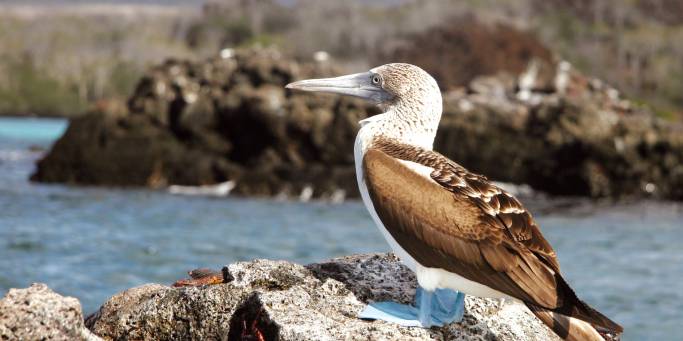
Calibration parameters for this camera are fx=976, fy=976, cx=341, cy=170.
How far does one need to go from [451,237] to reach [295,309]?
0.99 metres

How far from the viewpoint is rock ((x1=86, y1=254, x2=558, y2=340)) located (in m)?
5.53

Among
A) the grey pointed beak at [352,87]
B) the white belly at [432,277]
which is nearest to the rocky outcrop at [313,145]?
the grey pointed beak at [352,87]

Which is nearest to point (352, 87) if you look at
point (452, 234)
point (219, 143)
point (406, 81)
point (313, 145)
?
point (406, 81)

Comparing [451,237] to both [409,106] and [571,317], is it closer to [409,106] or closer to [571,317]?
[571,317]

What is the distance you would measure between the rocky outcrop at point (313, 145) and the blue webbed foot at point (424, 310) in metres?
25.3

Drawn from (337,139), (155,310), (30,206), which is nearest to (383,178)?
(155,310)

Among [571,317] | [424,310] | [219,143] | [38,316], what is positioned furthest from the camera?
[219,143]

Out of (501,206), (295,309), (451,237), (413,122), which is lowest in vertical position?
(295,309)

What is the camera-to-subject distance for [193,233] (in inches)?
906

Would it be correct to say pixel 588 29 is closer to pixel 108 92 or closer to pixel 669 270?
pixel 108 92

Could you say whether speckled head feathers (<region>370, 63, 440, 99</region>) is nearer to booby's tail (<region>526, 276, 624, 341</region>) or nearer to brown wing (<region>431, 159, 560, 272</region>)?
brown wing (<region>431, 159, 560, 272</region>)

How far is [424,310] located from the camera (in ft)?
18.3

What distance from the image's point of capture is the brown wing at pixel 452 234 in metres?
5.22

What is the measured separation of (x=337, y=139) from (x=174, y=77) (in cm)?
736
